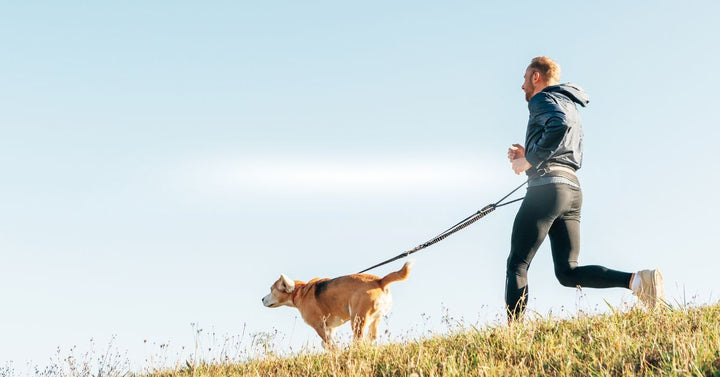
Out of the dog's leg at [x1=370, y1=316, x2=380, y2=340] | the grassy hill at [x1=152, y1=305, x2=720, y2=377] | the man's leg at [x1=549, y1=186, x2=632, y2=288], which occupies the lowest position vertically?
the grassy hill at [x1=152, y1=305, x2=720, y2=377]

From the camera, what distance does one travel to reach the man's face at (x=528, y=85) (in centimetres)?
625

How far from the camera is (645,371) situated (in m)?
4.15

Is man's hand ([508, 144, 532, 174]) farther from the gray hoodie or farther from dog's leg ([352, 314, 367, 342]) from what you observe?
dog's leg ([352, 314, 367, 342])

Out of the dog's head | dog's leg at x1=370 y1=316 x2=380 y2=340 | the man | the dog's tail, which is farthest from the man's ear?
the dog's head

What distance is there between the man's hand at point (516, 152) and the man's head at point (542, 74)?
525 mm

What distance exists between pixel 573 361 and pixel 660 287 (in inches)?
74.0

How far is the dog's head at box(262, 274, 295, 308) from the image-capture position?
9.35 metres

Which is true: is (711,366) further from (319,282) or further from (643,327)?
(319,282)

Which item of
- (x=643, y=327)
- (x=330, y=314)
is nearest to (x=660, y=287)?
(x=643, y=327)

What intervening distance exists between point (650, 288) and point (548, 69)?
2139 mm

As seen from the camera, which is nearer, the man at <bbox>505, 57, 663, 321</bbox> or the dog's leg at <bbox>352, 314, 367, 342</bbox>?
the man at <bbox>505, 57, 663, 321</bbox>

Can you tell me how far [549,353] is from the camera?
478 centimetres

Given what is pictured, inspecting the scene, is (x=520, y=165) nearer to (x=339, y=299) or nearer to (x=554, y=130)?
(x=554, y=130)

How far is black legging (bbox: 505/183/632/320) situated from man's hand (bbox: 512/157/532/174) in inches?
7.1
